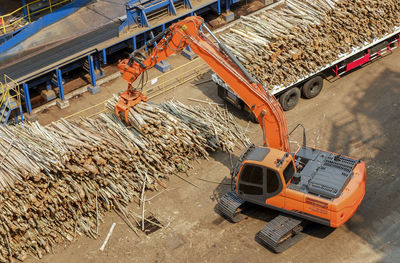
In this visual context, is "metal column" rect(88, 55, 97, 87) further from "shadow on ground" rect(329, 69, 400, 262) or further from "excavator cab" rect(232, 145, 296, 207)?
"shadow on ground" rect(329, 69, 400, 262)

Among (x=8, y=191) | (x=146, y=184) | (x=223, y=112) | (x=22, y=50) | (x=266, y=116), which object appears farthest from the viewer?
(x=22, y=50)

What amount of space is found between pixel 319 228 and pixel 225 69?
5.99 meters

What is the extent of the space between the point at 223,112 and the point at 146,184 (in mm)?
5281

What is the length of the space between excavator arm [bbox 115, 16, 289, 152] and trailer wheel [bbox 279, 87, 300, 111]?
17.6 ft

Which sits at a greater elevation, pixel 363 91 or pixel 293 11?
pixel 293 11

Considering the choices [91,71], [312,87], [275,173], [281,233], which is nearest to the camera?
[281,233]

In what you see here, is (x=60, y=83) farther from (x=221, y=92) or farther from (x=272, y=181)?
(x=272, y=181)

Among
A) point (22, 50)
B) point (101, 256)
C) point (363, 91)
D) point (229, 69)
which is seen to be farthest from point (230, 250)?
point (22, 50)

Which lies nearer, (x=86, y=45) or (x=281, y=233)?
(x=281, y=233)

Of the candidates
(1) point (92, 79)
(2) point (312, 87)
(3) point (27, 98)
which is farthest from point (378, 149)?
(3) point (27, 98)

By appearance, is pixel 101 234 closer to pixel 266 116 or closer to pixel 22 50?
pixel 266 116

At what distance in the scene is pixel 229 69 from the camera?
1912 centimetres

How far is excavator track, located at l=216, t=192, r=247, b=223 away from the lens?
19.3 metres

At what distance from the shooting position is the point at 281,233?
17.9 meters
